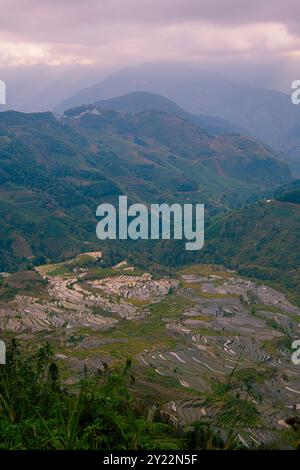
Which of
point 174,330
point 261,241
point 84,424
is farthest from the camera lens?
point 261,241

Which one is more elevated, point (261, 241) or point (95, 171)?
point (95, 171)

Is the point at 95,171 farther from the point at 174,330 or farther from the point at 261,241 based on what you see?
the point at 174,330

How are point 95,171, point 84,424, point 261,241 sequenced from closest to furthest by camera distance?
point 84,424
point 261,241
point 95,171

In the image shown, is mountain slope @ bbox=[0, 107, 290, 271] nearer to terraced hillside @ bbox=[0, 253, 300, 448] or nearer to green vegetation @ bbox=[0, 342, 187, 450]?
terraced hillside @ bbox=[0, 253, 300, 448]

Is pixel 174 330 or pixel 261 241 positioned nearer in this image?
pixel 174 330

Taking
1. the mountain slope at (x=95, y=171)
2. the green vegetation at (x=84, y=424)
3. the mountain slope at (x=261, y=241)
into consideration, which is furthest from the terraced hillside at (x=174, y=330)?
the mountain slope at (x=95, y=171)

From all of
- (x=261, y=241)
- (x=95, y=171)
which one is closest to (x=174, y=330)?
(x=261, y=241)

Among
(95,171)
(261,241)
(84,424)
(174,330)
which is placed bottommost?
(174,330)

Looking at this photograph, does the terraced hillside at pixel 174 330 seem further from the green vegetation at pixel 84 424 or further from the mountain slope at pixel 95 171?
the mountain slope at pixel 95 171

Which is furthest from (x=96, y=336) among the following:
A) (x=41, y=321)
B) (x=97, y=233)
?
(x=97, y=233)
